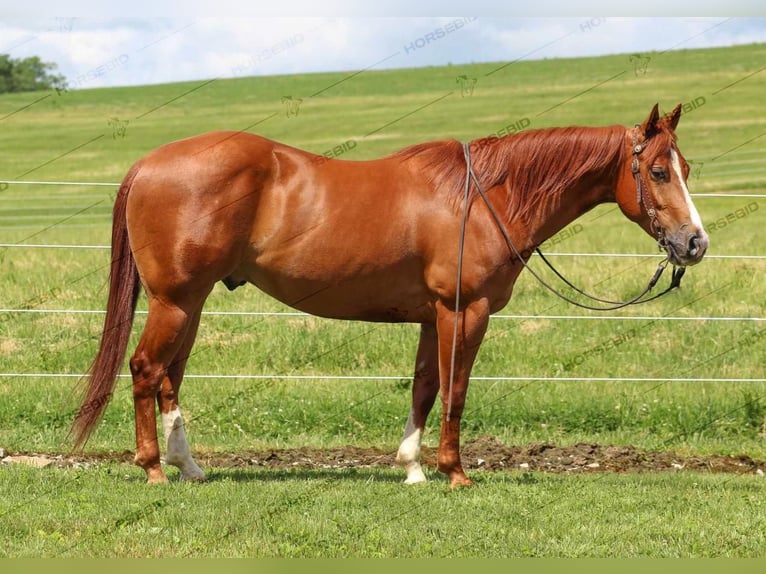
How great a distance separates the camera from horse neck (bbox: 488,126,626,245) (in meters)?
6.52

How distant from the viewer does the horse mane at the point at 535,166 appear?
21.4ft

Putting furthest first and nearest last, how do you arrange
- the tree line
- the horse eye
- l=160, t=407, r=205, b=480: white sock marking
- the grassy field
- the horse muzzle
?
1. the tree line
2. l=160, t=407, r=205, b=480: white sock marking
3. the horse eye
4. the horse muzzle
5. the grassy field

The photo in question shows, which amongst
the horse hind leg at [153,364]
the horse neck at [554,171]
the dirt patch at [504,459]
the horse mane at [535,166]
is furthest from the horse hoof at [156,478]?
the horse neck at [554,171]

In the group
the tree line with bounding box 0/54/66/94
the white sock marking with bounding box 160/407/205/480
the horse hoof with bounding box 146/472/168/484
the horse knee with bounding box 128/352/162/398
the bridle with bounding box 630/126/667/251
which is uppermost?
the tree line with bounding box 0/54/66/94

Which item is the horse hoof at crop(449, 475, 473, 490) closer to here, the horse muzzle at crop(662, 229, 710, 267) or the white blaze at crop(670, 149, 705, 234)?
the horse muzzle at crop(662, 229, 710, 267)

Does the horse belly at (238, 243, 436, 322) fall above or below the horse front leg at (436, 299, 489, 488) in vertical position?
above

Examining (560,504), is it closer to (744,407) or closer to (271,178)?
(271,178)

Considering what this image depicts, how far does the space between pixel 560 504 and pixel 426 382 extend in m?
1.25

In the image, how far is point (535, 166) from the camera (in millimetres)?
6566

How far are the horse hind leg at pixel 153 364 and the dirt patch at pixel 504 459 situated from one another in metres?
1.03

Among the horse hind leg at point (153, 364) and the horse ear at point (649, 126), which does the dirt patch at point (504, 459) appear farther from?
→ the horse ear at point (649, 126)

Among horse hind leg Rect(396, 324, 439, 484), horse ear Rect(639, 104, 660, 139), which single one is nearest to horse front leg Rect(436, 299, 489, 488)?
horse hind leg Rect(396, 324, 439, 484)

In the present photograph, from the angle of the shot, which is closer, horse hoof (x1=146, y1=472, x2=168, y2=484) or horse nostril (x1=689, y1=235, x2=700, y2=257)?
horse nostril (x1=689, y1=235, x2=700, y2=257)

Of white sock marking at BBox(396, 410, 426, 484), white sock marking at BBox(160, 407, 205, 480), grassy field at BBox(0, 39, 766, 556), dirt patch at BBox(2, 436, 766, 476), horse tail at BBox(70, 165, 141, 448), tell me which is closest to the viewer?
grassy field at BBox(0, 39, 766, 556)
